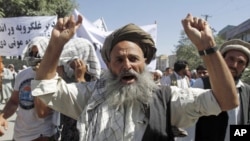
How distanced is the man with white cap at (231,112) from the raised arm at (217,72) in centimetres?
117

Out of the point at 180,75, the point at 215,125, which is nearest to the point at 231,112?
the point at 215,125

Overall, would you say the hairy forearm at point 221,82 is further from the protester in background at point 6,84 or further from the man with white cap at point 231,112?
the protester in background at point 6,84

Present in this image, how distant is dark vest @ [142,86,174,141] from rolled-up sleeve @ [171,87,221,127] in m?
0.04

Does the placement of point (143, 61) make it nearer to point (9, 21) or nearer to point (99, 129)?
point (99, 129)

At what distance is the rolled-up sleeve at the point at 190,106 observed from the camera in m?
2.07

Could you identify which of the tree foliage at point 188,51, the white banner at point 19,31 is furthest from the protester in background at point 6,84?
the tree foliage at point 188,51

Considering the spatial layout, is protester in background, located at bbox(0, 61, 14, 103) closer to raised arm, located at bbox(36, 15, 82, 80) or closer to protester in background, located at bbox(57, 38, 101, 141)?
protester in background, located at bbox(57, 38, 101, 141)

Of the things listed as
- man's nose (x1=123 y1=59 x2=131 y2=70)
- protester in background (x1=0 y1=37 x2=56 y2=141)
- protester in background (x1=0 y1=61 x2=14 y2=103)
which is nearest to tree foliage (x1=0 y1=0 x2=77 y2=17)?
protester in background (x1=0 y1=61 x2=14 y2=103)

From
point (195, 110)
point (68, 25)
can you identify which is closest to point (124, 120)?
point (195, 110)

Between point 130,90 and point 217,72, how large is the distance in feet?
1.57

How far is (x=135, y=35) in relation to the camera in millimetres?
2340

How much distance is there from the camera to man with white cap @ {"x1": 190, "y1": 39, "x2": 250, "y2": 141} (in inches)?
125

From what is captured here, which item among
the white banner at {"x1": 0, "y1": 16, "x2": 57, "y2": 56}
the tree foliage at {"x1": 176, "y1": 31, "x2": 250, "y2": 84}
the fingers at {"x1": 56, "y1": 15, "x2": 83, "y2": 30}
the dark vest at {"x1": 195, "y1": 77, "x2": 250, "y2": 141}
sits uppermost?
the tree foliage at {"x1": 176, "y1": 31, "x2": 250, "y2": 84}

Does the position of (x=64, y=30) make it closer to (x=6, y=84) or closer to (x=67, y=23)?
(x=67, y=23)
